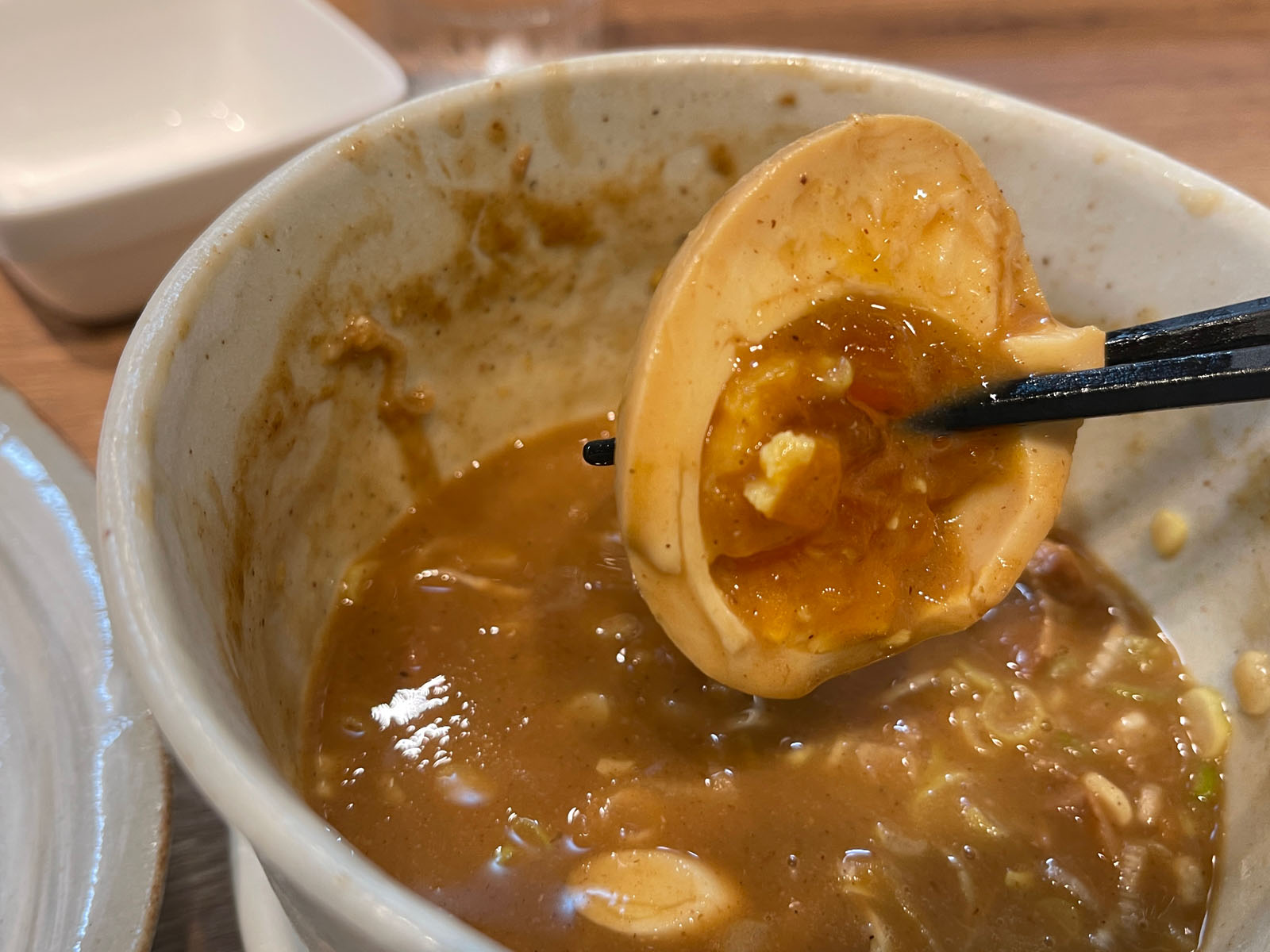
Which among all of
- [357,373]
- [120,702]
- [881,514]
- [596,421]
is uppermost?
[881,514]

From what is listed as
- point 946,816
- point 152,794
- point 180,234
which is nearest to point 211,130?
point 180,234

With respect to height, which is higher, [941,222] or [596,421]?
[941,222]

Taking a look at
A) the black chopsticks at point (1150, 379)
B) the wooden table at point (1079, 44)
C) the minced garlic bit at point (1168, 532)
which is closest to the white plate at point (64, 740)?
the black chopsticks at point (1150, 379)

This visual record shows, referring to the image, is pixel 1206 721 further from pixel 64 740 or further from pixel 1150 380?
pixel 64 740

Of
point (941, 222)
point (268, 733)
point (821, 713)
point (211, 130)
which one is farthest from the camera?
point (211, 130)

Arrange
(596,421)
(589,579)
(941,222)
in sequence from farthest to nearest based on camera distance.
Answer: (596,421)
(589,579)
(941,222)

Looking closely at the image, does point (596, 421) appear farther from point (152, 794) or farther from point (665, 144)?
point (152, 794)
